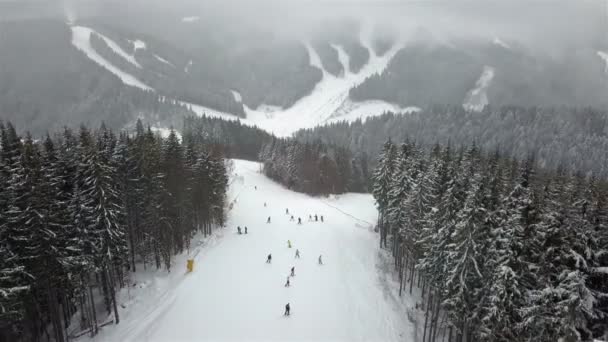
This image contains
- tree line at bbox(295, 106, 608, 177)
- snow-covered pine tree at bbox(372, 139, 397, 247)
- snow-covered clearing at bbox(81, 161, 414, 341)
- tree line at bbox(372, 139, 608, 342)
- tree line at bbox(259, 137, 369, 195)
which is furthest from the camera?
tree line at bbox(295, 106, 608, 177)

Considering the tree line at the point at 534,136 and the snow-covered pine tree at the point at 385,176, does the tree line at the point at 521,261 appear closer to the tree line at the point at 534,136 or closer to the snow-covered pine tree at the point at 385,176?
the snow-covered pine tree at the point at 385,176

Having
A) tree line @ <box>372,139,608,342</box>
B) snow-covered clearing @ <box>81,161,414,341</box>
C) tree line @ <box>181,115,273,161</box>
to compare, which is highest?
tree line @ <box>181,115,273,161</box>

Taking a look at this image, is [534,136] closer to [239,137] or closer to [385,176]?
[239,137]

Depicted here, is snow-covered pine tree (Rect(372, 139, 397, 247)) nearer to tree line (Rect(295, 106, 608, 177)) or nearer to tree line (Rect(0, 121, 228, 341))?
tree line (Rect(0, 121, 228, 341))

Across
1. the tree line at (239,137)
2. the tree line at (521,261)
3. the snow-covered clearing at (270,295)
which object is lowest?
the snow-covered clearing at (270,295)

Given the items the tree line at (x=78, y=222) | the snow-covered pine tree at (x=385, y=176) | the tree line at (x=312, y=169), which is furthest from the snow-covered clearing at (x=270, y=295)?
the tree line at (x=312, y=169)

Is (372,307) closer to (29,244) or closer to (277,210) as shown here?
(29,244)

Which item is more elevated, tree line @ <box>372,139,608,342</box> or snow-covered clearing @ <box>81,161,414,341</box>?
tree line @ <box>372,139,608,342</box>

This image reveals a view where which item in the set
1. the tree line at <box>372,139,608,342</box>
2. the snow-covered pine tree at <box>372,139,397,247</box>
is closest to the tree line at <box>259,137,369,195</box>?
the snow-covered pine tree at <box>372,139,397,247</box>
